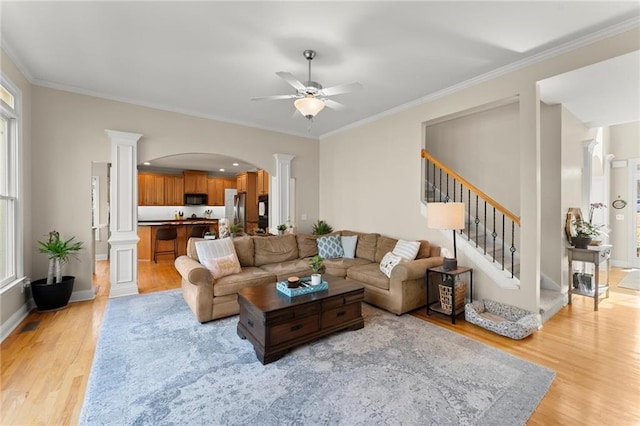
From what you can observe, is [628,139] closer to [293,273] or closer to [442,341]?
[442,341]

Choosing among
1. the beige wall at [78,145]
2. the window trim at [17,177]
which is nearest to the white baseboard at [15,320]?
the window trim at [17,177]

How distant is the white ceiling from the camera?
7.88 feet

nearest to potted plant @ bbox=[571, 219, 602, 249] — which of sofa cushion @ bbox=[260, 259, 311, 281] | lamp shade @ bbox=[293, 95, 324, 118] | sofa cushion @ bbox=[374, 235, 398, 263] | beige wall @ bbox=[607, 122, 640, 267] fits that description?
sofa cushion @ bbox=[374, 235, 398, 263]

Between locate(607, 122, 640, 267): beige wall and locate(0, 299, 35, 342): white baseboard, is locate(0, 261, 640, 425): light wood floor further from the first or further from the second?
locate(607, 122, 640, 267): beige wall

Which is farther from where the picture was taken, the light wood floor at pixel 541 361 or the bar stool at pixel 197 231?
the bar stool at pixel 197 231

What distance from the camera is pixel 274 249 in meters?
4.64

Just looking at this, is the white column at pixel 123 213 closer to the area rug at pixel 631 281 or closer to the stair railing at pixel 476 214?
the stair railing at pixel 476 214

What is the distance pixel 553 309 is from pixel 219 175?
30.6ft

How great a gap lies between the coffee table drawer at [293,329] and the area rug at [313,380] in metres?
0.16

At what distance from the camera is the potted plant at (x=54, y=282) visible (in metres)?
3.55

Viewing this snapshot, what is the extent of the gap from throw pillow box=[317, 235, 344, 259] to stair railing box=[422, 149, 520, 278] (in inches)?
68.1

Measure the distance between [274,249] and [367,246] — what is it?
1.59 m

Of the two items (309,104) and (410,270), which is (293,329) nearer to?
(410,270)

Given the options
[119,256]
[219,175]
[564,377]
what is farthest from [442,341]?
[219,175]
